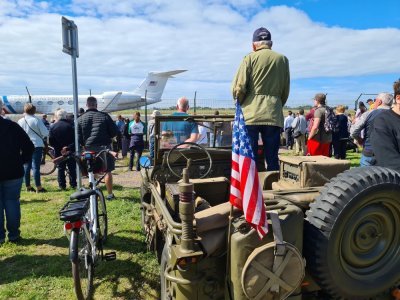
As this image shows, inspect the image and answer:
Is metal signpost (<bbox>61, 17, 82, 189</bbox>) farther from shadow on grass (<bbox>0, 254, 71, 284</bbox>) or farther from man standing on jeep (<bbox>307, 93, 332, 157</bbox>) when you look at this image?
man standing on jeep (<bbox>307, 93, 332, 157</bbox>)

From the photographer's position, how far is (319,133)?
284 inches

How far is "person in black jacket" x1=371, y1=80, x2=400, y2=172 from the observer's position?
3055 mm

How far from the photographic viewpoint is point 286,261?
6.97 ft

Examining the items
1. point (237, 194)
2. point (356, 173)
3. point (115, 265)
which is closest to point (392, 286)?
point (356, 173)

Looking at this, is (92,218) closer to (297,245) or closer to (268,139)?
(268,139)

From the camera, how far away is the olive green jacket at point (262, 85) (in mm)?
3938

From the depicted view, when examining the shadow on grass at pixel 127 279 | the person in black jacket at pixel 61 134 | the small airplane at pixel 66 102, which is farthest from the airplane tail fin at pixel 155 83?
the shadow on grass at pixel 127 279

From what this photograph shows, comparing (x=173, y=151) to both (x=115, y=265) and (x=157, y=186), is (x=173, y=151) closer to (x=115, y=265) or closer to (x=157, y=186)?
(x=157, y=186)

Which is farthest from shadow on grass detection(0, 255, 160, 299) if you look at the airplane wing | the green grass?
the airplane wing

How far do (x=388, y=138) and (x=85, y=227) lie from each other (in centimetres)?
285

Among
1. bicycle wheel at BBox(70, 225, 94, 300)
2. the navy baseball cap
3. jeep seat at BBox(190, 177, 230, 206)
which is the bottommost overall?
bicycle wheel at BBox(70, 225, 94, 300)

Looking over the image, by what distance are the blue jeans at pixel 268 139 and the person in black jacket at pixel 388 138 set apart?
1132 millimetres

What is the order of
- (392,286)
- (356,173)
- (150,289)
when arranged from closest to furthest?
(356,173) < (392,286) < (150,289)

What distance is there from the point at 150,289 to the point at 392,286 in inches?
84.8
